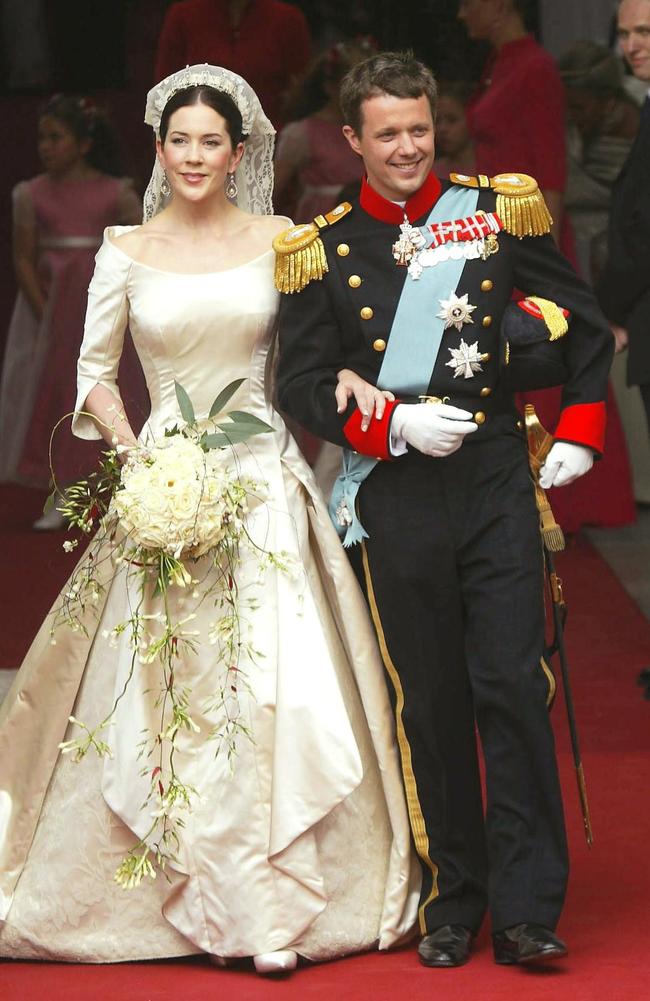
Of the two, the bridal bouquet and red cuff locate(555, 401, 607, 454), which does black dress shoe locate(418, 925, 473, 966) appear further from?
red cuff locate(555, 401, 607, 454)

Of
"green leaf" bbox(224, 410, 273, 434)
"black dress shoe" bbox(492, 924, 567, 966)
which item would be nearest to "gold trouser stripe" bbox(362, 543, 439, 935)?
"black dress shoe" bbox(492, 924, 567, 966)

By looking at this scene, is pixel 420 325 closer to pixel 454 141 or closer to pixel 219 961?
pixel 219 961

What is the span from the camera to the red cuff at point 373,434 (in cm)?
348

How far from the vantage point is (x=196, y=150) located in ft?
12.0

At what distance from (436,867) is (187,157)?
136 cm

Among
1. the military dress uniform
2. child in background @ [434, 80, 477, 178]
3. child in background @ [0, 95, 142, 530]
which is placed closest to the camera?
the military dress uniform

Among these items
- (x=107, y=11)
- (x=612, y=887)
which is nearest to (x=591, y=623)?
(x=612, y=887)

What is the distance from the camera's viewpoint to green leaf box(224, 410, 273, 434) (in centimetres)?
363

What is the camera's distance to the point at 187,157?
3.66m

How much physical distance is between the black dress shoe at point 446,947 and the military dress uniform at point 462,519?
3cm

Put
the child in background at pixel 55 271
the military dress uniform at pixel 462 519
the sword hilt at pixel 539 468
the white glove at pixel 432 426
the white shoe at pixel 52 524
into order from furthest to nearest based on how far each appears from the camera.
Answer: the white shoe at pixel 52 524 → the child in background at pixel 55 271 → the sword hilt at pixel 539 468 → the military dress uniform at pixel 462 519 → the white glove at pixel 432 426

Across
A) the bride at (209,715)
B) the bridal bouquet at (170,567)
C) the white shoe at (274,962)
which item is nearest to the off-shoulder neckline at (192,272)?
the bride at (209,715)

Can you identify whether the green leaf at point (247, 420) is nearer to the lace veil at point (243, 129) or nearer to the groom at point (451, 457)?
the groom at point (451, 457)

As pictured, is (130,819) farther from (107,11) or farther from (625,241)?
(107,11)
